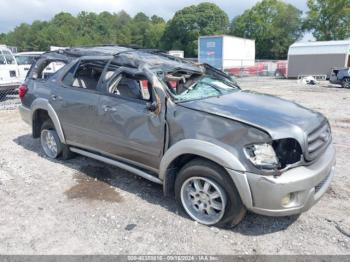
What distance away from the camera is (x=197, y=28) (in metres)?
73.7

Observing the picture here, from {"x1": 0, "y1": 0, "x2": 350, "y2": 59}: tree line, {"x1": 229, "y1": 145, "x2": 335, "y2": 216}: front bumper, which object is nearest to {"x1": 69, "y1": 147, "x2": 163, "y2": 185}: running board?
{"x1": 229, "y1": 145, "x2": 335, "y2": 216}: front bumper

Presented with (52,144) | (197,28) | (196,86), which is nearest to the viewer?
(196,86)

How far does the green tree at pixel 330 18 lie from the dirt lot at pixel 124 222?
50.7m

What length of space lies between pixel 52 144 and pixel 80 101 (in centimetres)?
134

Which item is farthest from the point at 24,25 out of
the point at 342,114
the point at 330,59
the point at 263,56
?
the point at 342,114

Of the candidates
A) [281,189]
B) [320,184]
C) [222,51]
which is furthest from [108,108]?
[222,51]

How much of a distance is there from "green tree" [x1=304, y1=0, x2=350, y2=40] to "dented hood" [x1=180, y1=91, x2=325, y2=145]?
5118 cm

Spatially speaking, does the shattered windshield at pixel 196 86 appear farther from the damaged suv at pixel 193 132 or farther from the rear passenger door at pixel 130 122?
the rear passenger door at pixel 130 122

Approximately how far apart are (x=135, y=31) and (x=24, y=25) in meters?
31.7

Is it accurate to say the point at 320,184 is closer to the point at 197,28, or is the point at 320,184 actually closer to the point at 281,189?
the point at 281,189

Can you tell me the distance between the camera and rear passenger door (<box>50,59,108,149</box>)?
430cm

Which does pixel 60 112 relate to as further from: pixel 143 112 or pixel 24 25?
pixel 24 25

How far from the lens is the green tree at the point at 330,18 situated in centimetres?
4666

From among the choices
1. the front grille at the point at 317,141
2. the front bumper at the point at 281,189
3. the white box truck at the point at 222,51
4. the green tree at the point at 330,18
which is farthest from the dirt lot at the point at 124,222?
the green tree at the point at 330,18
